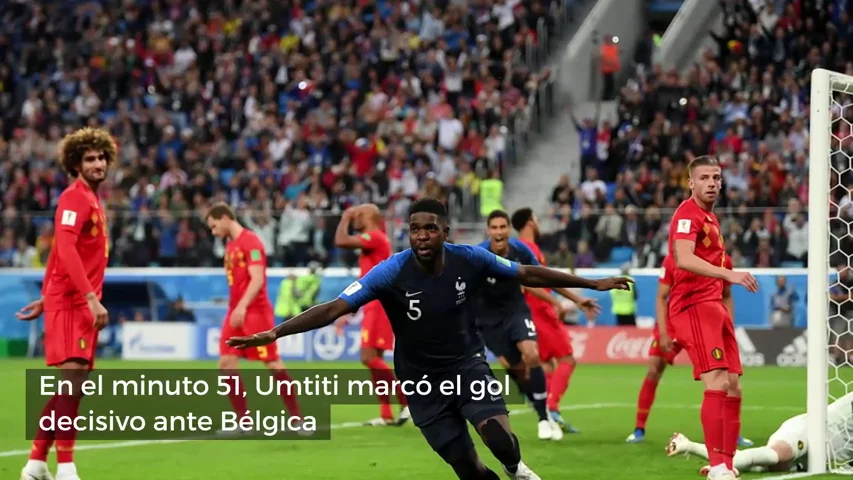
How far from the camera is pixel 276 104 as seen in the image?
33906 mm

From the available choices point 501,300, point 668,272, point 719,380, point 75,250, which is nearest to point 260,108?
point 501,300

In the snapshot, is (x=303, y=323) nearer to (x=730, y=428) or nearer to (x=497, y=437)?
(x=497, y=437)

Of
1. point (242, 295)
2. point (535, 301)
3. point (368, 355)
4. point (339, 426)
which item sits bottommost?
point (339, 426)

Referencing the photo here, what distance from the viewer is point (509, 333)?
1325 cm

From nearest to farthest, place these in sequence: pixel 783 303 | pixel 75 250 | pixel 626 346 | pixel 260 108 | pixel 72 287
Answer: pixel 75 250 < pixel 72 287 < pixel 783 303 < pixel 626 346 < pixel 260 108

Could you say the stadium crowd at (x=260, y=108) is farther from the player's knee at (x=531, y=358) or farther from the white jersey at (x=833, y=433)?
the white jersey at (x=833, y=433)

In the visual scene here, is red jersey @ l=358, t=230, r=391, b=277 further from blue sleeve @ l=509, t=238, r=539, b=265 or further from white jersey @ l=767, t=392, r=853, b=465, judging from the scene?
white jersey @ l=767, t=392, r=853, b=465

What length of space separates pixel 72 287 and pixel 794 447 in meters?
5.35

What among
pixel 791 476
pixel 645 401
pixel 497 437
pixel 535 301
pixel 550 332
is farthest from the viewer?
pixel 535 301


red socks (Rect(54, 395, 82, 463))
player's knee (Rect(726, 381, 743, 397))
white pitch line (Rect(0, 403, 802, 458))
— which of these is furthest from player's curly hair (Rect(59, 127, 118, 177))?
player's knee (Rect(726, 381, 743, 397))

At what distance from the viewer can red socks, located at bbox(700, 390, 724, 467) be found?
9398mm

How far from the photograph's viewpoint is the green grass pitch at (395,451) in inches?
418

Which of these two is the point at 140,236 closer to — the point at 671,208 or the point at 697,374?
the point at 671,208

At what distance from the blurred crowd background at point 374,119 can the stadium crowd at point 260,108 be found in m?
0.05
